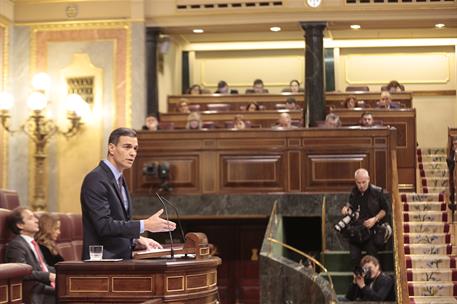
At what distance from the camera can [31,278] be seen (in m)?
6.50

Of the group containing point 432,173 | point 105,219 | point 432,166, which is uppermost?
point 432,166

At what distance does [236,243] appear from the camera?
12.7 m

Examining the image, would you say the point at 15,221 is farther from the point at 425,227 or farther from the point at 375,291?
the point at 425,227

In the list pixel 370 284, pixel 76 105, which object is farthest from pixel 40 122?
pixel 370 284

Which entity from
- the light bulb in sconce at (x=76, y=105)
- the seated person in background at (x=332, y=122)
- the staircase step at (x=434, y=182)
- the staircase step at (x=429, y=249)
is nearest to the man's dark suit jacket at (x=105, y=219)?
the staircase step at (x=429, y=249)

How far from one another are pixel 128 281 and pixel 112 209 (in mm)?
470

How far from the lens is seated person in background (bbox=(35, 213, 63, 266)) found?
752 centimetres

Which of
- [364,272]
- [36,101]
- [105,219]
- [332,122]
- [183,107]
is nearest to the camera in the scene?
[105,219]

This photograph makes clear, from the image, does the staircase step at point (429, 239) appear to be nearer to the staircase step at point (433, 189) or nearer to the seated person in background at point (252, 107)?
the staircase step at point (433, 189)

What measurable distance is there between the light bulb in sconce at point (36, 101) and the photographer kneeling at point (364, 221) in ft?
18.0

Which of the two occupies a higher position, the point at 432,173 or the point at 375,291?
the point at 432,173

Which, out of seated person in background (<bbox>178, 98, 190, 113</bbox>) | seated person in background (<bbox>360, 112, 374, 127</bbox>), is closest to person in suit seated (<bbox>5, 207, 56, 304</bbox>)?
seated person in background (<bbox>360, 112, 374, 127</bbox>)

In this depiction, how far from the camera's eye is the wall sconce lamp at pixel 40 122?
1395 centimetres

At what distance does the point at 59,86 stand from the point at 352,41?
6.36 metres
